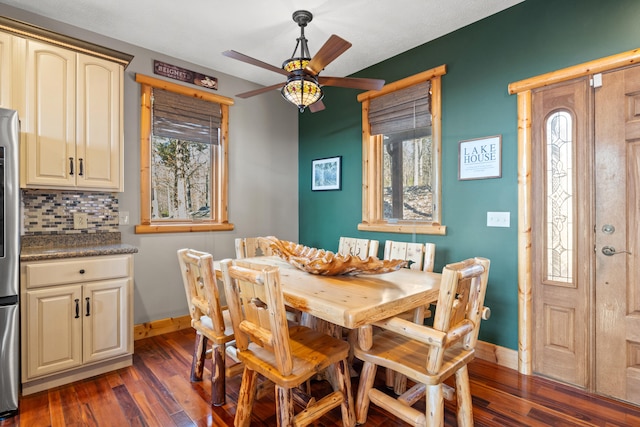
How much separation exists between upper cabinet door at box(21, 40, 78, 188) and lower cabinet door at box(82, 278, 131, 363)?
2.73 ft

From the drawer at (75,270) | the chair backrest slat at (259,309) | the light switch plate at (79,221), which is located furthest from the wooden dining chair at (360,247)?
the light switch plate at (79,221)

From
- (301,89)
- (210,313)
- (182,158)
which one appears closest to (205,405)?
(210,313)

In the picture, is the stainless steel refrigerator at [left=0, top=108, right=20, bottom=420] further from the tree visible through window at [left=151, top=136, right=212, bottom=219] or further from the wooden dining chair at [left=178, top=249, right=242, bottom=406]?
the tree visible through window at [left=151, top=136, right=212, bottom=219]

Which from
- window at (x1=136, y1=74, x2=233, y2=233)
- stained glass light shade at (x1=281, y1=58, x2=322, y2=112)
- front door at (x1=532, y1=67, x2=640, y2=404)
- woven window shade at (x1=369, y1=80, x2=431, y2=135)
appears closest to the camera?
front door at (x1=532, y1=67, x2=640, y2=404)

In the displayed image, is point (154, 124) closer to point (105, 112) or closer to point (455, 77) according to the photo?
point (105, 112)

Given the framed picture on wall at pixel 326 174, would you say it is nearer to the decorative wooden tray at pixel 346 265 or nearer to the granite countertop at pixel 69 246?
the decorative wooden tray at pixel 346 265

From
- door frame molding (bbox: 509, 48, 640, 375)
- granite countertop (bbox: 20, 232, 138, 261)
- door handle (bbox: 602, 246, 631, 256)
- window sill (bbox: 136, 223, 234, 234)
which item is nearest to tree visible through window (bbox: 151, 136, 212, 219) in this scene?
window sill (bbox: 136, 223, 234, 234)

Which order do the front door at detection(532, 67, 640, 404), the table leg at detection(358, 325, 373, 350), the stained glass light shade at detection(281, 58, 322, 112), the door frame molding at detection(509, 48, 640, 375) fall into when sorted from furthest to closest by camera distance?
the door frame molding at detection(509, 48, 640, 375), the stained glass light shade at detection(281, 58, 322, 112), the front door at detection(532, 67, 640, 404), the table leg at detection(358, 325, 373, 350)

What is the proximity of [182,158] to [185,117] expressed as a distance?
431 mm

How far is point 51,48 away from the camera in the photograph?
7.96 ft

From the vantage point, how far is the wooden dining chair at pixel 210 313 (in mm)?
1938

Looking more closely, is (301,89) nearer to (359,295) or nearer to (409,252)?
(359,295)

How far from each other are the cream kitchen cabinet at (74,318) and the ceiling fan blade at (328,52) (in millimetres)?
1980

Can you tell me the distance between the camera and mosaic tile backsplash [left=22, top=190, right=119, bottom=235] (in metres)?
2.64
